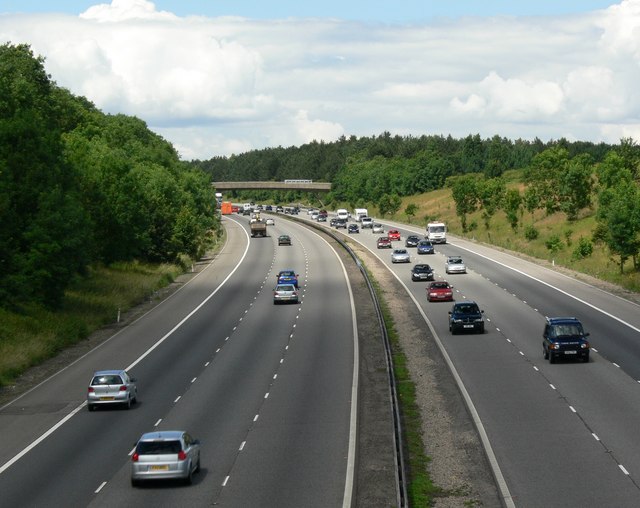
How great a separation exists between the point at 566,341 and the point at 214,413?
1682cm

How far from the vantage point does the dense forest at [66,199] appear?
67.6 m

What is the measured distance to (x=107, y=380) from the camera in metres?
42.3

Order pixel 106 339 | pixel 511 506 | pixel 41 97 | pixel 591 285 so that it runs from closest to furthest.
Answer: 1. pixel 511 506
2. pixel 106 339
3. pixel 591 285
4. pixel 41 97

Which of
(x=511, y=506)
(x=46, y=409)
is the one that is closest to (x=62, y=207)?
(x=46, y=409)

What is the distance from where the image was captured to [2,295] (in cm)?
6384

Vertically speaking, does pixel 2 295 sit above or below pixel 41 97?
below

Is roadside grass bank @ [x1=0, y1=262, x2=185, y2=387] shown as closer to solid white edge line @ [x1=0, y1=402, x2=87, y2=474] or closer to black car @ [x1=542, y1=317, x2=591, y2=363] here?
solid white edge line @ [x1=0, y1=402, x2=87, y2=474]

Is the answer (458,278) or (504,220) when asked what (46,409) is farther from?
(504,220)

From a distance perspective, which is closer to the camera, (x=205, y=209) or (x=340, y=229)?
(x=205, y=209)

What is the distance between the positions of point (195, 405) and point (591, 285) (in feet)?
158

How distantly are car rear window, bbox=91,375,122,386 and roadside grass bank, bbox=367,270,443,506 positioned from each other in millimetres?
10642

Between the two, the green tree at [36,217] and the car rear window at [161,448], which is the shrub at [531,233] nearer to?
the green tree at [36,217]

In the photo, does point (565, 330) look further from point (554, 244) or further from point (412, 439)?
point (554, 244)

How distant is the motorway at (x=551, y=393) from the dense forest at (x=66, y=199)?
23082 millimetres
